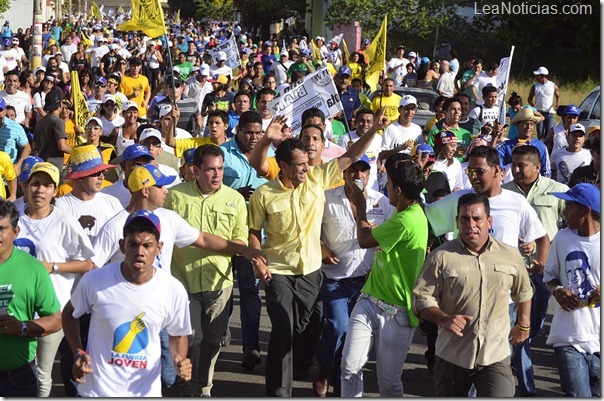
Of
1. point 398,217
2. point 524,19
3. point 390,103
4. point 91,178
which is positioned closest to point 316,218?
point 398,217

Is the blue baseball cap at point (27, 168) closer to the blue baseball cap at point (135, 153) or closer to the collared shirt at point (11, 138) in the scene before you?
the blue baseball cap at point (135, 153)

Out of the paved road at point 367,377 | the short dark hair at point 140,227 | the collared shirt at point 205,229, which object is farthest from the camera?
the paved road at point 367,377

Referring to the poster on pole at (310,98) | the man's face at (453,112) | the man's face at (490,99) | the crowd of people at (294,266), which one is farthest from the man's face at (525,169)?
the man's face at (490,99)

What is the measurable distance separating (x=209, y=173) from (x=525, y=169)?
2670mm

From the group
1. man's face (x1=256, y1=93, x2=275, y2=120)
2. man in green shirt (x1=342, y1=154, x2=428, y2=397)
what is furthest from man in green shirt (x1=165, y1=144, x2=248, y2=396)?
man's face (x1=256, y1=93, x2=275, y2=120)

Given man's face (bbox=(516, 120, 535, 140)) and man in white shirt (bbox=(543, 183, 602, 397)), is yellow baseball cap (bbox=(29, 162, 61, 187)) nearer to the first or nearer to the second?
man in white shirt (bbox=(543, 183, 602, 397))

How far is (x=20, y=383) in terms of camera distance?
6.36 metres

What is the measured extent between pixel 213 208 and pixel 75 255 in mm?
1277

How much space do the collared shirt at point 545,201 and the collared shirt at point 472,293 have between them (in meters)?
2.63

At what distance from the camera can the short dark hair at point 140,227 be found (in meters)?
5.96

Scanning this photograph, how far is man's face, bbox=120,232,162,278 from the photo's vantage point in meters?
5.90

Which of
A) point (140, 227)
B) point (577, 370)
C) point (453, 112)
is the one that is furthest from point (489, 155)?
point (453, 112)

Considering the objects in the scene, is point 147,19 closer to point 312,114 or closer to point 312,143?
point 312,114

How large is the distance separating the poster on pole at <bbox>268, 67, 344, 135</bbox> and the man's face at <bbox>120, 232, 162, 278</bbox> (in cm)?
582
